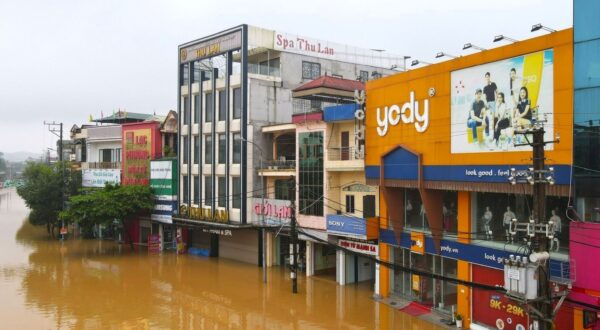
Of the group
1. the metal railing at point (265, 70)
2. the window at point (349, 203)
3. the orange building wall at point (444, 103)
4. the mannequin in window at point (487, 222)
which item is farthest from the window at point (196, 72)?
the mannequin in window at point (487, 222)

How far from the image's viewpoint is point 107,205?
4403 cm

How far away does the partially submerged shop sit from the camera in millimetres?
19547

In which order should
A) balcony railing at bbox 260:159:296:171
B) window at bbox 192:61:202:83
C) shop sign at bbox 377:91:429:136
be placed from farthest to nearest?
1. window at bbox 192:61:202:83
2. balcony railing at bbox 260:159:296:171
3. shop sign at bbox 377:91:429:136

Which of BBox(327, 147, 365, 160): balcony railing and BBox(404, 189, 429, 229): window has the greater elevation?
BBox(327, 147, 365, 160): balcony railing

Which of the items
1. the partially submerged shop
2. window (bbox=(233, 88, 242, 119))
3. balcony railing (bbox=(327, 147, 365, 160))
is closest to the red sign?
the partially submerged shop

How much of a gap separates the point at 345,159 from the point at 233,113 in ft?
37.6

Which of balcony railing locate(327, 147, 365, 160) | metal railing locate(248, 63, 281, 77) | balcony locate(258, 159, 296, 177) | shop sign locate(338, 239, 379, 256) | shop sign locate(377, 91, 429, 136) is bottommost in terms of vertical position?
shop sign locate(338, 239, 379, 256)

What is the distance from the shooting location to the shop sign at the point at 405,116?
81.9ft

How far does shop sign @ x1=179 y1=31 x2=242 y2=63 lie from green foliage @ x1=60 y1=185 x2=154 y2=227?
40.6ft

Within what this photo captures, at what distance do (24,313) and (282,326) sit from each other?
13.1 m

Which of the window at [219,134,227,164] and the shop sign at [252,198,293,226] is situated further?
the window at [219,134,227,164]

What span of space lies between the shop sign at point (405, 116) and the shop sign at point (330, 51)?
618 inches

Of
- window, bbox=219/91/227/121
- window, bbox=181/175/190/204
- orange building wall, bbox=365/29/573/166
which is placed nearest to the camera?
orange building wall, bbox=365/29/573/166

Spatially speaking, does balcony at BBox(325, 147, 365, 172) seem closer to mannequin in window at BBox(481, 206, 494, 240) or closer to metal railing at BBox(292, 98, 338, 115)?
mannequin in window at BBox(481, 206, 494, 240)
